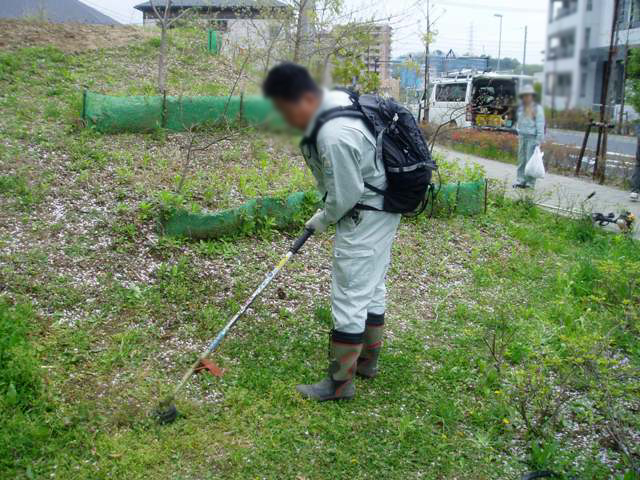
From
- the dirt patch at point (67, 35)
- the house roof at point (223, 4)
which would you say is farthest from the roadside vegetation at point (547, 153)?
the dirt patch at point (67, 35)

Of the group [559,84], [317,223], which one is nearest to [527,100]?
[559,84]

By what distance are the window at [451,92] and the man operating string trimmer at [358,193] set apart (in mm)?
4671

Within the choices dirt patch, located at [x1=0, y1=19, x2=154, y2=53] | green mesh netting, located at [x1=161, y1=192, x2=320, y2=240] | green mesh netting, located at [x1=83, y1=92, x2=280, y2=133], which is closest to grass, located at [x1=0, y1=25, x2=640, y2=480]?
green mesh netting, located at [x1=161, y1=192, x2=320, y2=240]

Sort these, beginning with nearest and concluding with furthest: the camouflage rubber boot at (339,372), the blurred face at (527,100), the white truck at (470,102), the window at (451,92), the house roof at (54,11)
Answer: the blurred face at (527,100), the camouflage rubber boot at (339,372), the white truck at (470,102), the window at (451,92), the house roof at (54,11)

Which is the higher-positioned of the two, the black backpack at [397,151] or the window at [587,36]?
the window at [587,36]

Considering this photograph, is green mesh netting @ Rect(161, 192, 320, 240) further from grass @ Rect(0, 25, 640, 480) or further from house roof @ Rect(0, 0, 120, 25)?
house roof @ Rect(0, 0, 120, 25)

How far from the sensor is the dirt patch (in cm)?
1041

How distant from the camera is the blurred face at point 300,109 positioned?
8.09 ft

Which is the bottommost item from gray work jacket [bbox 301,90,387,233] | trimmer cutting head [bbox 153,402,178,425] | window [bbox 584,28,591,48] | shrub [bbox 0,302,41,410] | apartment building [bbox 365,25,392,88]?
trimmer cutting head [bbox 153,402,178,425]

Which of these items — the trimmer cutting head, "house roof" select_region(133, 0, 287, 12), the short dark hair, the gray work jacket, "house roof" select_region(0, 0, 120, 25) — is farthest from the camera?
"house roof" select_region(0, 0, 120, 25)

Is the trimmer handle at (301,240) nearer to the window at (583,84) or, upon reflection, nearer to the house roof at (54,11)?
the window at (583,84)

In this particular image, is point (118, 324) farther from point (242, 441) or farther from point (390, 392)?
point (390, 392)

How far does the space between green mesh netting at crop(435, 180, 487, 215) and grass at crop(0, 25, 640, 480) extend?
29cm

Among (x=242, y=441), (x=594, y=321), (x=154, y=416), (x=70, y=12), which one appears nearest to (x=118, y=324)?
(x=154, y=416)
